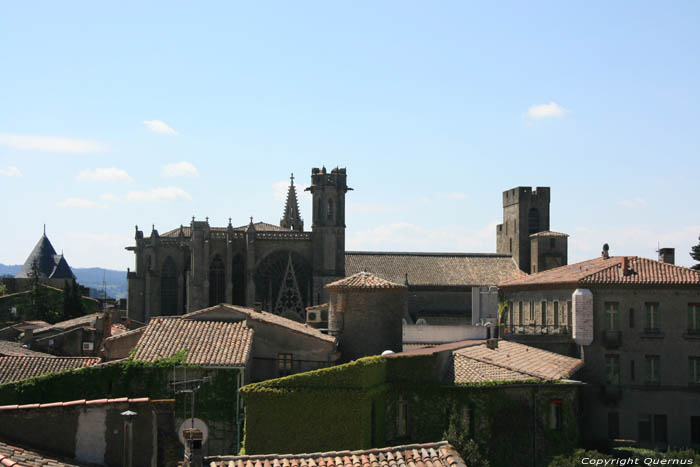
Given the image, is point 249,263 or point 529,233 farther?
point 529,233

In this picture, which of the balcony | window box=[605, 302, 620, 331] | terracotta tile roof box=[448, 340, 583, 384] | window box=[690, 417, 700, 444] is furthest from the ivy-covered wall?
window box=[690, 417, 700, 444]

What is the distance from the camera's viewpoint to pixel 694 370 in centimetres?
4006

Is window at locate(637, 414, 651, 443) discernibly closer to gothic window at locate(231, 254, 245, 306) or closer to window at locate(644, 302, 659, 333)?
window at locate(644, 302, 659, 333)

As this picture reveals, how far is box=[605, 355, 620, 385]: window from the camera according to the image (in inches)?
1571

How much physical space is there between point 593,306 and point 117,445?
2791 cm

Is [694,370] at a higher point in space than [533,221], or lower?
lower

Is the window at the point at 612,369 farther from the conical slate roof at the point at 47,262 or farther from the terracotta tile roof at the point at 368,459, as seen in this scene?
the conical slate roof at the point at 47,262

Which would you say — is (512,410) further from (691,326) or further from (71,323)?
(71,323)

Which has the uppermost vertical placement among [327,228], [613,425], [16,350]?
[327,228]

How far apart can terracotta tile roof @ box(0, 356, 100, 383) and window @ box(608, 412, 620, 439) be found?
21292 millimetres

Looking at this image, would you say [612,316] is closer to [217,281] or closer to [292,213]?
[217,281]

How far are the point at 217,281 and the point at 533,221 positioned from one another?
106 feet

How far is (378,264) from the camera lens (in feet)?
264

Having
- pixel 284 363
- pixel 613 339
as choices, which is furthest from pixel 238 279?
pixel 284 363
